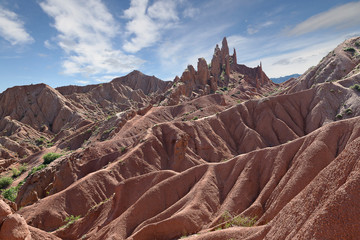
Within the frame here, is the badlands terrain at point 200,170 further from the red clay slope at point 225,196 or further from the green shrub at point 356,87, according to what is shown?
the green shrub at point 356,87

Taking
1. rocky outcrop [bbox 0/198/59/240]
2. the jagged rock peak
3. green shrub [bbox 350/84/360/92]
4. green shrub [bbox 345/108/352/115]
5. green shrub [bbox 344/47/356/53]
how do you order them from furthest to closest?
1. the jagged rock peak
2. green shrub [bbox 344/47/356/53]
3. green shrub [bbox 350/84/360/92]
4. green shrub [bbox 345/108/352/115]
5. rocky outcrop [bbox 0/198/59/240]

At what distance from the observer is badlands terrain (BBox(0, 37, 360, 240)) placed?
41.1ft

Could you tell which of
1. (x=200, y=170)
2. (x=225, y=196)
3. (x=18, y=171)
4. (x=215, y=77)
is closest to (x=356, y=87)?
(x=200, y=170)

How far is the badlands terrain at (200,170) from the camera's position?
12516mm

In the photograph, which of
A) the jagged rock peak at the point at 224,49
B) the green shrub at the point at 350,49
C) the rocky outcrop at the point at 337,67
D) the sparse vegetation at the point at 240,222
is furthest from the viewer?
the jagged rock peak at the point at 224,49

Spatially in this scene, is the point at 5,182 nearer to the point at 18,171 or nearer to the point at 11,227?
the point at 18,171

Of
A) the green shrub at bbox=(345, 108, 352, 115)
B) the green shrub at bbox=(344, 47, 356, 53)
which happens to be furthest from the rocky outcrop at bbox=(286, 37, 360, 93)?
the green shrub at bbox=(345, 108, 352, 115)

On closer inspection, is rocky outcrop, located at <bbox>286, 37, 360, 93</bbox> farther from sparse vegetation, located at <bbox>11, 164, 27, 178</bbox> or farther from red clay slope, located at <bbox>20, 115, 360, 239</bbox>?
sparse vegetation, located at <bbox>11, 164, 27, 178</bbox>

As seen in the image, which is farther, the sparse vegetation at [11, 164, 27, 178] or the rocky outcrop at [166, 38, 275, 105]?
the rocky outcrop at [166, 38, 275, 105]

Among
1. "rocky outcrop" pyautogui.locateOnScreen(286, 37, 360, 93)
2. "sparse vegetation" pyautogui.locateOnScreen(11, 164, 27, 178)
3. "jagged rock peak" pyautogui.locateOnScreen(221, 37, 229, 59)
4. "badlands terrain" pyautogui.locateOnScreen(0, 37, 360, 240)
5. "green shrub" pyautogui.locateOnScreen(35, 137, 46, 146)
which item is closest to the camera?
"badlands terrain" pyautogui.locateOnScreen(0, 37, 360, 240)

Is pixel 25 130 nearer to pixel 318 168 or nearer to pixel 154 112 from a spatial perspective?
pixel 154 112

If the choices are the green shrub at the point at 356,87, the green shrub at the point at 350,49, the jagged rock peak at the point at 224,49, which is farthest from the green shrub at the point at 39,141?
the green shrub at the point at 350,49

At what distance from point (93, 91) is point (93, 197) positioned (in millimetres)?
103631

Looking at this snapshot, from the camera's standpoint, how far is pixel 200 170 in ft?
102
